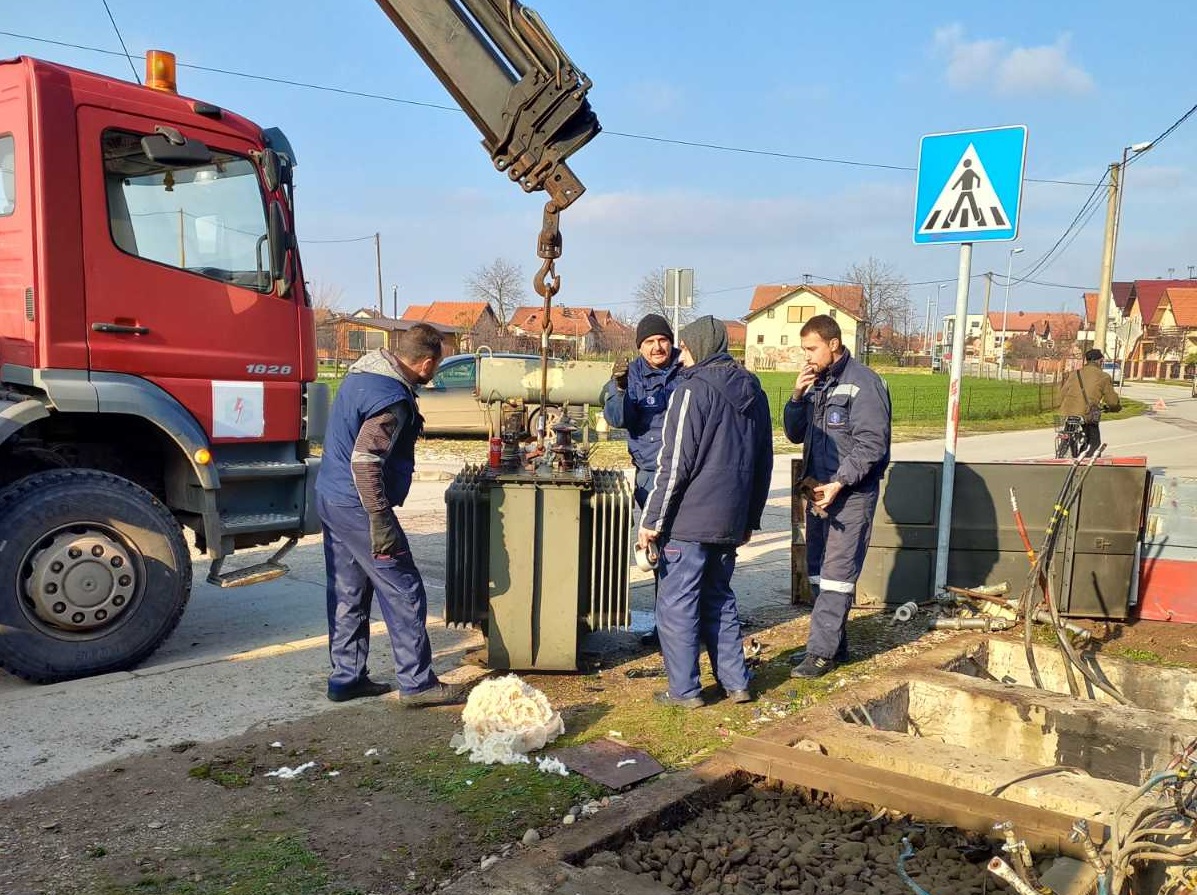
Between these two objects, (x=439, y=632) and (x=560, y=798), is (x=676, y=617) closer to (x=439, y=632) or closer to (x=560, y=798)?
(x=560, y=798)

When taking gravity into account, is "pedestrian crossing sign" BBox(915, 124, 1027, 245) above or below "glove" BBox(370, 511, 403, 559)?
above

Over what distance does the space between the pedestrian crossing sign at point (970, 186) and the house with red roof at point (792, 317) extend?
201ft

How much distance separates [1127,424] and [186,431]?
27.7 meters

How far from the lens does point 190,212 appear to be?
5184 millimetres

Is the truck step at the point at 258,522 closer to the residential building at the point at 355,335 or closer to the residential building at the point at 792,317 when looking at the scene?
the residential building at the point at 355,335

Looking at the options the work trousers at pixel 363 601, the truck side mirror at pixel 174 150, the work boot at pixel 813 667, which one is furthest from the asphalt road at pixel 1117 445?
the truck side mirror at pixel 174 150

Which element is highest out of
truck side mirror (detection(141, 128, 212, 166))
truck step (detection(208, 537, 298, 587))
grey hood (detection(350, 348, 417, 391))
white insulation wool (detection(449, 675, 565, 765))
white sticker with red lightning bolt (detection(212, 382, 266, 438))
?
truck side mirror (detection(141, 128, 212, 166))

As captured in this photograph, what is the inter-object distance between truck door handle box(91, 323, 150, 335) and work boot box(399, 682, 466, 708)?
2469 millimetres

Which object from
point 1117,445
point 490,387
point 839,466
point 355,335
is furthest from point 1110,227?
point 355,335

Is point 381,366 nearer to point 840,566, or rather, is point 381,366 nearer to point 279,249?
point 279,249

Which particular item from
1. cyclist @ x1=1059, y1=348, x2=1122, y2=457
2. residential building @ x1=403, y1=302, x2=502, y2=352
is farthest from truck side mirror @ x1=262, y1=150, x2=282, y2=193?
residential building @ x1=403, y1=302, x2=502, y2=352

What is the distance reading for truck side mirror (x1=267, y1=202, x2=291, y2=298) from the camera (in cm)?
545

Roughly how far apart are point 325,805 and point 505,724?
2.66ft

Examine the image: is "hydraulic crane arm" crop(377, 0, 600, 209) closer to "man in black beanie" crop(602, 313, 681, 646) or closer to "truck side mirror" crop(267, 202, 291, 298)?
"man in black beanie" crop(602, 313, 681, 646)
